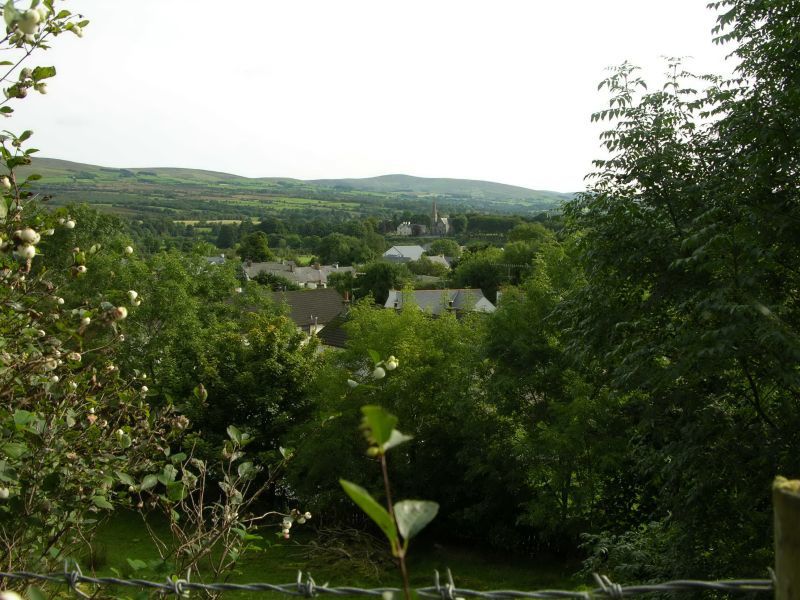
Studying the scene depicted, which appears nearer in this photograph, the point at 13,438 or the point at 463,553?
the point at 13,438

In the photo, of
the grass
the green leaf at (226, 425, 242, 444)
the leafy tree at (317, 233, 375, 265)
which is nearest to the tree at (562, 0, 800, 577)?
the green leaf at (226, 425, 242, 444)

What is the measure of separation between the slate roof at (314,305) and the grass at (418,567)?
37.0 meters

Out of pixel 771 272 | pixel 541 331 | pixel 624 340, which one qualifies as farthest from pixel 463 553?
pixel 771 272

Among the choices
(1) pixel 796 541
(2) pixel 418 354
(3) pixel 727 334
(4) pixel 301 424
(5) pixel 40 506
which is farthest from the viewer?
(4) pixel 301 424

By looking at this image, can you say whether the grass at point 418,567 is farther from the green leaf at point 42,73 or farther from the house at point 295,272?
the house at point 295,272

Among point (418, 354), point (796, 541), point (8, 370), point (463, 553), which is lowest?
point (463, 553)

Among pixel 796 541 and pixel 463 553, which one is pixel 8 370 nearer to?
pixel 796 541

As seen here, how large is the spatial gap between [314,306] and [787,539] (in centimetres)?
5961

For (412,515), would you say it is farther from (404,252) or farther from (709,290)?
(404,252)

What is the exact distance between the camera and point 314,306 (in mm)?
60656

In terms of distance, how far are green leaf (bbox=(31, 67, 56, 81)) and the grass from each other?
15302 mm

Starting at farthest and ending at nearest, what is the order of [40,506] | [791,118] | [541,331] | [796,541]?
[541,331] < [791,118] < [40,506] < [796,541]

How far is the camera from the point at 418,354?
20.5m

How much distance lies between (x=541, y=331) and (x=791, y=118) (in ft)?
36.6
